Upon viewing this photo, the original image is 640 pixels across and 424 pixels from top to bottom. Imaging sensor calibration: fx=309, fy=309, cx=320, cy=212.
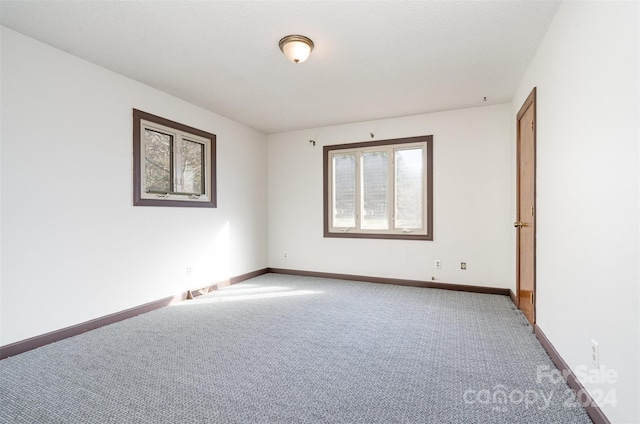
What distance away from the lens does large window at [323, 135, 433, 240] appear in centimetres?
466

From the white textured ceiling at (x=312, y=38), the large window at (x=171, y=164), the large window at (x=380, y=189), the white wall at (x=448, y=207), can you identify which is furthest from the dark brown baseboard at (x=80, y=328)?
the large window at (x=380, y=189)

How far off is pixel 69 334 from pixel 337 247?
11.7 feet

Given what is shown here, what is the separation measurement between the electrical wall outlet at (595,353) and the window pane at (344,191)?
362 cm

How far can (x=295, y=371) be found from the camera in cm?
216

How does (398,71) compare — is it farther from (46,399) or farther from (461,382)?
(46,399)

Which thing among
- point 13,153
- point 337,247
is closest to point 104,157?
point 13,153

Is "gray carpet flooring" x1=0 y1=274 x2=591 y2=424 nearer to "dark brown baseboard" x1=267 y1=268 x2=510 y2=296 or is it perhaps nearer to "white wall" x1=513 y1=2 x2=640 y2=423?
"white wall" x1=513 y1=2 x2=640 y2=423

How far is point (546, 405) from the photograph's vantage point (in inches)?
69.5

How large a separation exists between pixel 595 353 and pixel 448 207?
2.98 meters

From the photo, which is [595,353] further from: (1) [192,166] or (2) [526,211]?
(1) [192,166]

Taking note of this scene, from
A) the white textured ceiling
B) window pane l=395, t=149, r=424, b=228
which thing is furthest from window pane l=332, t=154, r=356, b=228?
the white textured ceiling

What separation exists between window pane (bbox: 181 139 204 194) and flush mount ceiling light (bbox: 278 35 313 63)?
2165 mm

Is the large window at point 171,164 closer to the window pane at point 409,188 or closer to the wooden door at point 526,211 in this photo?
the window pane at point 409,188

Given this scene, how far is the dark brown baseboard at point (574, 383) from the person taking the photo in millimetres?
1582
